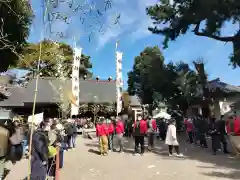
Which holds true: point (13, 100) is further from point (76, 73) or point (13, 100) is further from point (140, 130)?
point (140, 130)

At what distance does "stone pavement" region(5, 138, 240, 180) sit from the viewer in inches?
350

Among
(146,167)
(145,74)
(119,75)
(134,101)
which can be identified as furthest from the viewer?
(134,101)

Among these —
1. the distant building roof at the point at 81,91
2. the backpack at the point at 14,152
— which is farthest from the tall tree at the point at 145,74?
the backpack at the point at 14,152

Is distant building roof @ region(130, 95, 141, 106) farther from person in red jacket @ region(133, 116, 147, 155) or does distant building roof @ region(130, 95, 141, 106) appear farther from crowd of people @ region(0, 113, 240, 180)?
person in red jacket @ region(133, 116, 147, 155)

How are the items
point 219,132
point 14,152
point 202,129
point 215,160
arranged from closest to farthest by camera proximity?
point 14,152, point 215,160, point 219,132, point 202,129

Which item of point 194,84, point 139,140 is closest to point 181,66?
point 194,84

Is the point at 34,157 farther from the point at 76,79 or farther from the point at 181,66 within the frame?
the point at 181,66

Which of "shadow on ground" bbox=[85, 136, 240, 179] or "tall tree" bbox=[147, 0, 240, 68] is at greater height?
"tall tree" bbox=[147, 0, 240, 68]

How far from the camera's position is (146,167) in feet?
33.7

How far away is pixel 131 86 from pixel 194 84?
16592mm

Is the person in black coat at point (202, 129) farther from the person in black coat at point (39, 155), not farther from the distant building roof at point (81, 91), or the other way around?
the distant building roof at point (81, 91)

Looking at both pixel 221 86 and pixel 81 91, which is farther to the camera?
pixel 81 91

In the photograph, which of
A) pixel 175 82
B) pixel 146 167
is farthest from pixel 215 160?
pixel 175 82

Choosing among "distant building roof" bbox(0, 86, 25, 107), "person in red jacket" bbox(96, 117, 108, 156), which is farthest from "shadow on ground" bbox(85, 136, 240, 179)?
"distant building roof" bbox(0, 86, 25, 107)
